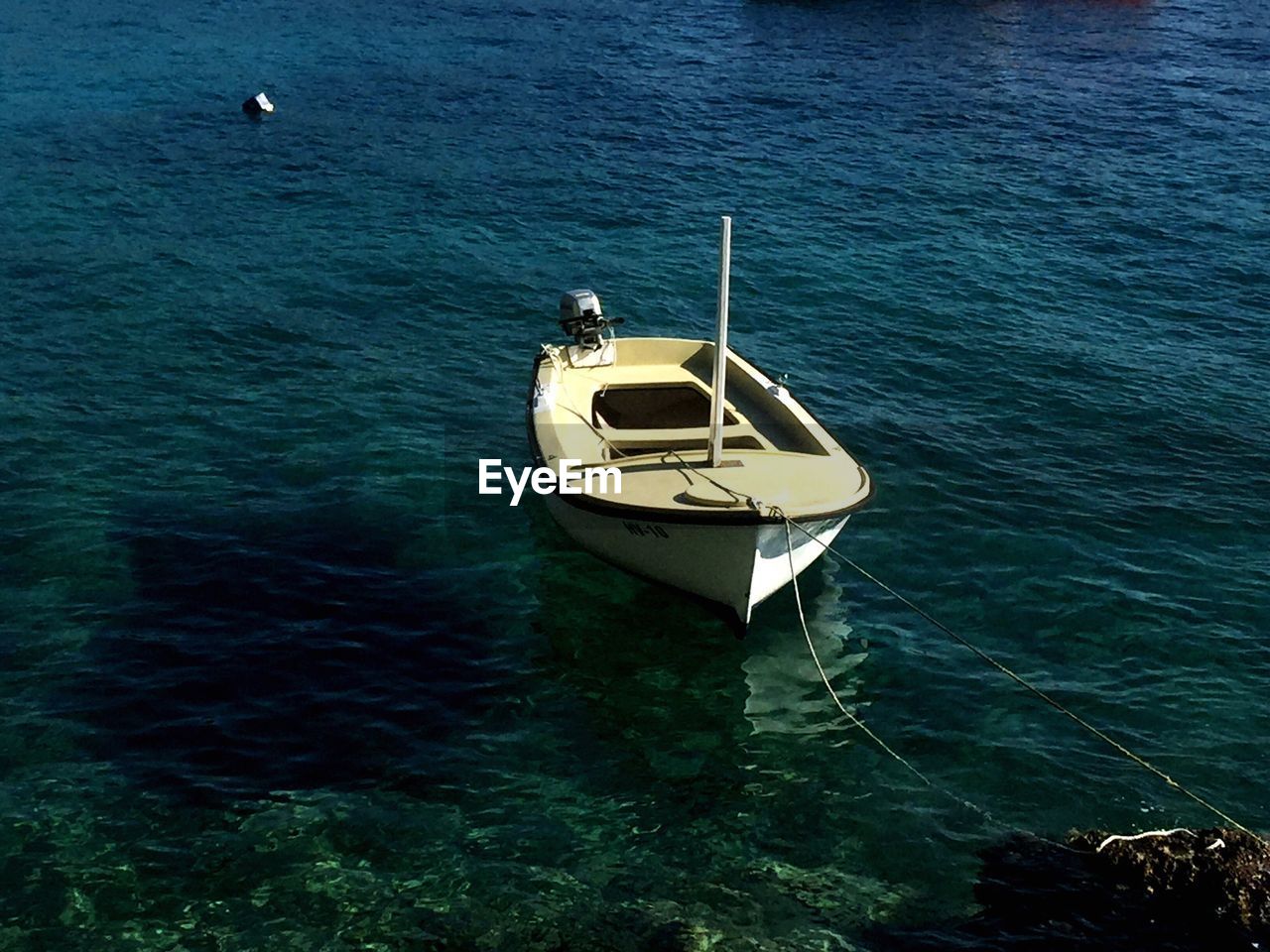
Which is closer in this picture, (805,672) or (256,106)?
(805,672)

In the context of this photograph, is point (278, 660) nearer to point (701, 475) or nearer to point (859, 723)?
point (701, 475)

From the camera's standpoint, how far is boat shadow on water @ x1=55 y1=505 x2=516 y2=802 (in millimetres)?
20109

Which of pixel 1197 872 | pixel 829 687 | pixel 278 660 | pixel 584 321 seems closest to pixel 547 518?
pixel 584 321

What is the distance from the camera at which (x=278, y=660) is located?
2220 cm

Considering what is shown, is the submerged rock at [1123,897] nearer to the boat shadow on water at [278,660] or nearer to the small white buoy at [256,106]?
the boat shadow on water at [278,660]

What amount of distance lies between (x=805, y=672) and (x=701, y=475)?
3650 millimetres

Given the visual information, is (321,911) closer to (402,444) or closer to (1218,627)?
(402,444)

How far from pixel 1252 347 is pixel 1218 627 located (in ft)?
45.3

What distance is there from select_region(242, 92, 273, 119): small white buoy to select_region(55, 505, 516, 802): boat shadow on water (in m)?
27.8

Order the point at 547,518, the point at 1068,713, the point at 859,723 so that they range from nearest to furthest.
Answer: the point at 1068,713 < the point at 859,723 < the point at 547,518

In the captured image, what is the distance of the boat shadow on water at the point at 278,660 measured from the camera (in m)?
20.1

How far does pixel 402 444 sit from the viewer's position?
29094 mm

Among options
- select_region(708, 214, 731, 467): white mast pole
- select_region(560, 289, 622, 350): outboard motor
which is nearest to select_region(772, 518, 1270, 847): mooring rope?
select_region(708, 214, 731, 467): white mast pole

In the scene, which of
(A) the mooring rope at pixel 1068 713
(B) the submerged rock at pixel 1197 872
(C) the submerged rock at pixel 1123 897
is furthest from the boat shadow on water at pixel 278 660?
(B) the submerged rock at pixel 1197 872
